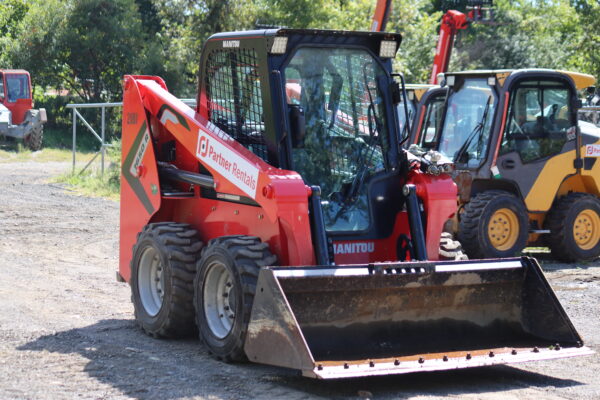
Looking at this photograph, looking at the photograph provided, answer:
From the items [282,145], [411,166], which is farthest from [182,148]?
[411,166]

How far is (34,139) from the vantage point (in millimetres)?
30844

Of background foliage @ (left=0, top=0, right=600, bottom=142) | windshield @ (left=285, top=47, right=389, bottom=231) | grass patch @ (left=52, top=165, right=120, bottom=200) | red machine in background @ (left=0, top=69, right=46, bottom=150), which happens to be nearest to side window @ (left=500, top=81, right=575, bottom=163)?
windshield @ (left=285, top=47, right=389, bottom=231)

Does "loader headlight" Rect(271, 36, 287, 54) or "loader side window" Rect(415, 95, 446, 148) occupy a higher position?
"loader headlight" Rect(271, 36, 287, 54)

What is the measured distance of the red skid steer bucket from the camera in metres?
6.30

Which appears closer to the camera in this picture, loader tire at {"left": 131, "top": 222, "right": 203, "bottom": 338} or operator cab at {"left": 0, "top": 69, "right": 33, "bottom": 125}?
loader tire at {"left": 131, "top": 222, "right": 203, "bottom": 338}

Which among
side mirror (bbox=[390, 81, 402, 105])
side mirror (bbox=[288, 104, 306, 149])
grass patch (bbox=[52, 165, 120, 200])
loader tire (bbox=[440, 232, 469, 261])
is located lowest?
grass patch (bbox=[52, 165, 120, 200])

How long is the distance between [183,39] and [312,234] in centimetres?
2619

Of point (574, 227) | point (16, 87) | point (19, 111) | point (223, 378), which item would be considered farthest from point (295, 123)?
point (19, 111)

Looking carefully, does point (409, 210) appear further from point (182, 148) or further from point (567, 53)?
point (567, 53)

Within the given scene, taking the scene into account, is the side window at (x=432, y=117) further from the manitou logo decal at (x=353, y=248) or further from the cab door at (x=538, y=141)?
the manitou logo decal at (x=353, y=248)

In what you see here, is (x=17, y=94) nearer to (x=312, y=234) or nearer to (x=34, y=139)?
(x=34, y=139)

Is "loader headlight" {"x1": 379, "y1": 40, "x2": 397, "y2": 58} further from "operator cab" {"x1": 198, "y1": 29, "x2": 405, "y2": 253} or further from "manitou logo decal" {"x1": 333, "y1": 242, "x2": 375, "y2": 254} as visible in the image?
"manitou logo decal" {"x1": 333, "y1": 242, "x2": 375, "y2": 254}

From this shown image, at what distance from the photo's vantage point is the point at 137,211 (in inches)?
352

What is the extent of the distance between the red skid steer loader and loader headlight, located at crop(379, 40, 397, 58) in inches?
0.4
